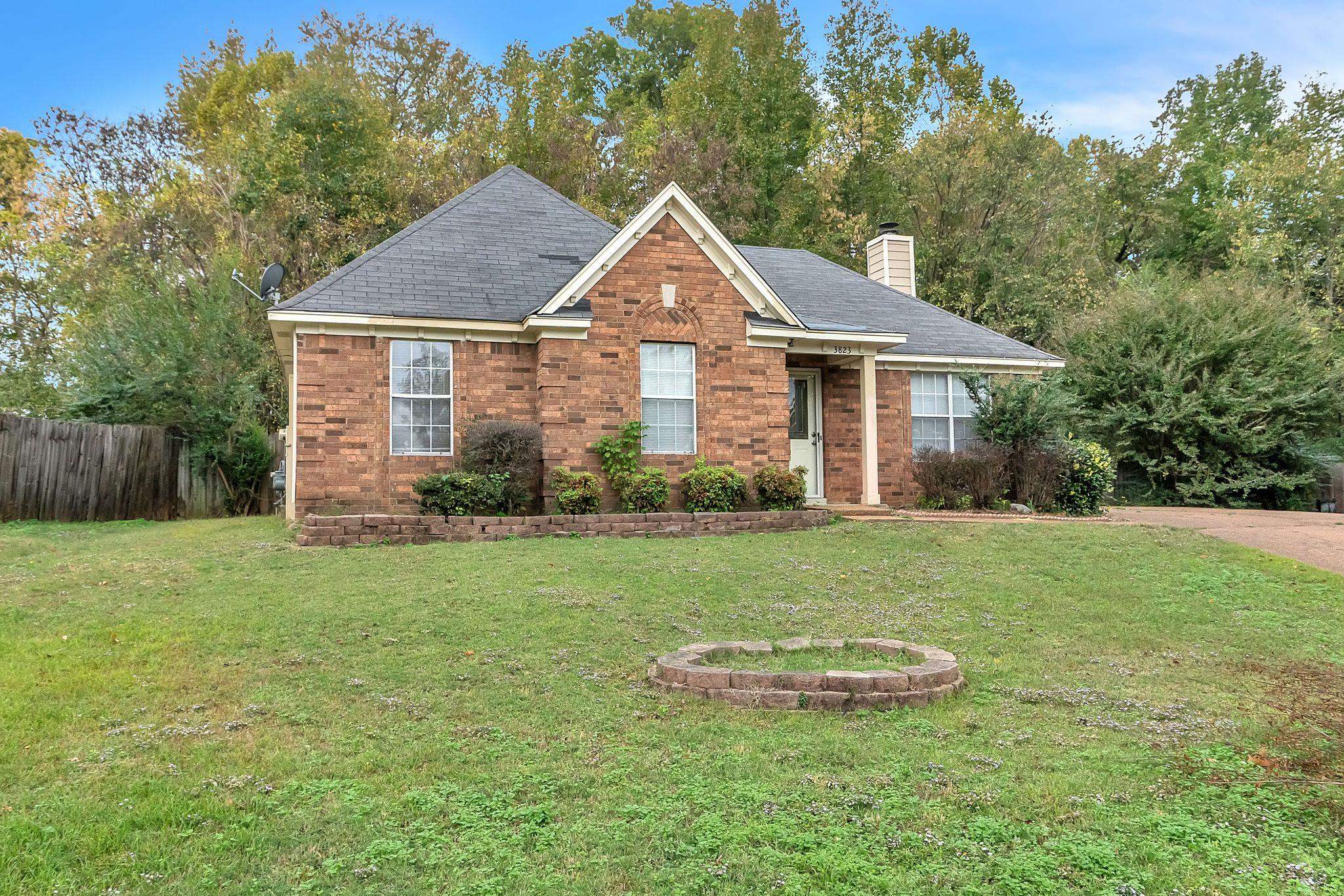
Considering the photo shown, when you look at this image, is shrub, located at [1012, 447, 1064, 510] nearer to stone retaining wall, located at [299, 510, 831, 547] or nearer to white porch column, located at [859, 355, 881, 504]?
white porch column, located at [859, 355, 881, 504]

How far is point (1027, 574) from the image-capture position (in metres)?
11.5

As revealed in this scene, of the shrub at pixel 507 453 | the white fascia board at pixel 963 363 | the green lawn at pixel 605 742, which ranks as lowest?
the green lawn at pixel 605 742

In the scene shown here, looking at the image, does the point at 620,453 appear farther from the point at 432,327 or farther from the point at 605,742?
the point at 605,742

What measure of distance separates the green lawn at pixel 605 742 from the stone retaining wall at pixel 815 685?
161 mm

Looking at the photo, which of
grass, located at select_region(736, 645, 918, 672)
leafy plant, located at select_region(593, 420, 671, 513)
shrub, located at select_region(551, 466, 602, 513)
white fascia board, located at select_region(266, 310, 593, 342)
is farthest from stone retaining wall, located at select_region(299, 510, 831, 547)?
grass, located at select_region(736, 645, 918, 672)

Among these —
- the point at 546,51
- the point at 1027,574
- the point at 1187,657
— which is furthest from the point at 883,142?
the point at 1187,657

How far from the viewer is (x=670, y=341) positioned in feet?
51.8

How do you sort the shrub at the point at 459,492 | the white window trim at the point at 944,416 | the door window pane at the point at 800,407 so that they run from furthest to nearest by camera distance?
1. the white window trim at the point at 944,416
2. the door window pane at the point at 800,407
3. the shrub at the point at 459,492

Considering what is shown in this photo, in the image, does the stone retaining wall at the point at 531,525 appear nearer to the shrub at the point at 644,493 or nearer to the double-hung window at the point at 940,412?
the shrub at the point at 644,493

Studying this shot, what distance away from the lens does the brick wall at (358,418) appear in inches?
574

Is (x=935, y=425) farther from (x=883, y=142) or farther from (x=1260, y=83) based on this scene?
(x=1260, y=83)

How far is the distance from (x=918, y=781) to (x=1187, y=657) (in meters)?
4.34

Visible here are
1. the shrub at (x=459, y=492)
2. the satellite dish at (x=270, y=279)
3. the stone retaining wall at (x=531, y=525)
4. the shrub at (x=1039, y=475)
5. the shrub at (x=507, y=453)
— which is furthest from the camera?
the shrub at (x=1039, y=475)

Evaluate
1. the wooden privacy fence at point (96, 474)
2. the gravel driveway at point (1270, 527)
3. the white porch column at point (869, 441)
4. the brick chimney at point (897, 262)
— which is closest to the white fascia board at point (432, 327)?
the wooden privacy fence at point (96, 474)
